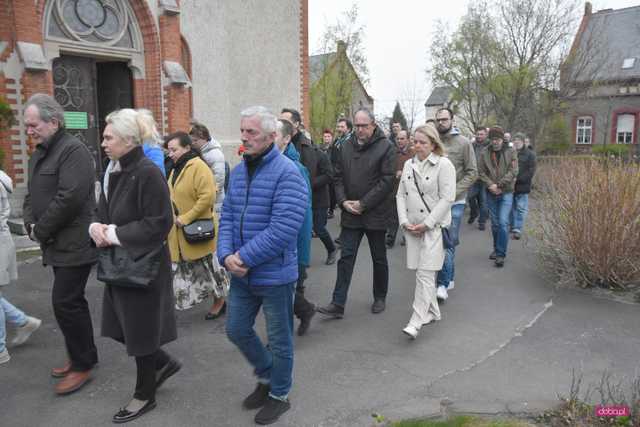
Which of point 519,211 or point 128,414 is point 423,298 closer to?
point 128,414

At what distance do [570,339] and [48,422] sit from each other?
14.2ft

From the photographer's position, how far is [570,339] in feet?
16.1

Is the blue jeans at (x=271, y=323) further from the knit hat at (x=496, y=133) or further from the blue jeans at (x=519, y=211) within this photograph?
the blue jeans at (x=519, y=211)

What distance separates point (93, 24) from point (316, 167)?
277 inches

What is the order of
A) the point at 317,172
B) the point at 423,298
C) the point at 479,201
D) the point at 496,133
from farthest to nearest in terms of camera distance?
the point at 479,201 < the point at 496,133 < the point at 317,172 < the point at 423,298

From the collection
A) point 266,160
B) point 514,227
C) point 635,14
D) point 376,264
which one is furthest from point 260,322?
point 635,14

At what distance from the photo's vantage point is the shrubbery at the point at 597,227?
5.95 meters

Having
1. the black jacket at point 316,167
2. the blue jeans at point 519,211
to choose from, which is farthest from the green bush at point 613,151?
the black jacket at point 316,167

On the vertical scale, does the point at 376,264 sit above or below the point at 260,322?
above

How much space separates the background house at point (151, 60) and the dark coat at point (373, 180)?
24.0 feet

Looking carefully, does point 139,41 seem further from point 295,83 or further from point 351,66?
point 351,66

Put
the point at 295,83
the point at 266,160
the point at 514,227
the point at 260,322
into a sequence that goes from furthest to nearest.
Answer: the point at 295,83, the point at 514,227, the point at 260,322, the point at 266,160

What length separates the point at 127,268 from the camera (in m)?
3.30

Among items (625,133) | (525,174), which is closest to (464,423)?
(525,174)
